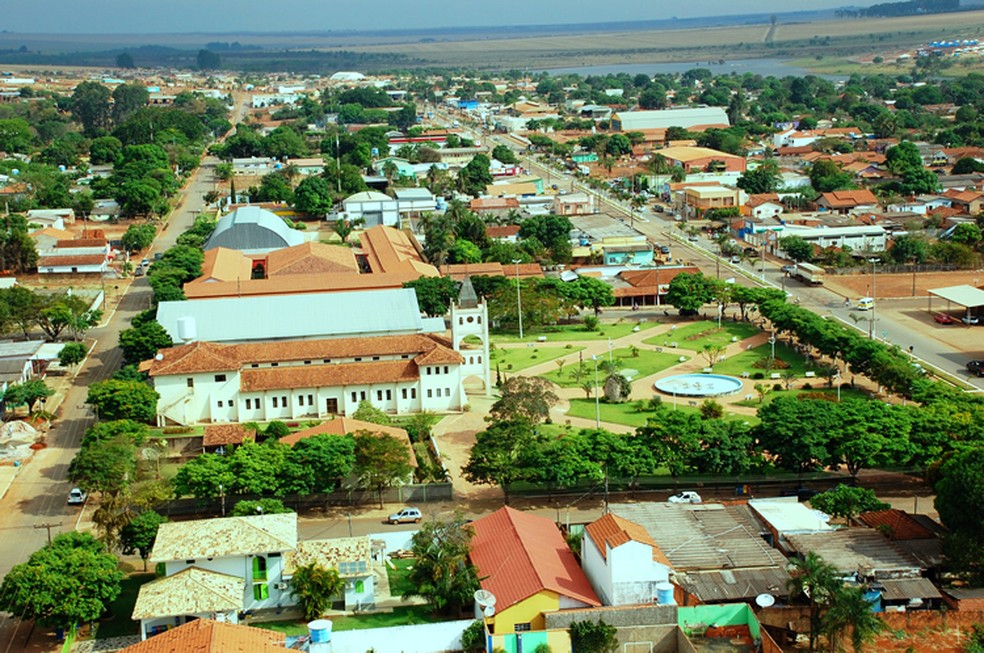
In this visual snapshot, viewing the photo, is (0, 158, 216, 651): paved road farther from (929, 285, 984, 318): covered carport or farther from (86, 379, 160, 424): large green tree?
(929, 285, 984, 318): covered carport

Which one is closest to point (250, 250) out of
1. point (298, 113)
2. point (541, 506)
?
point (541, 506)

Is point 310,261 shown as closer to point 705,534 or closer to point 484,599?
point 705,534

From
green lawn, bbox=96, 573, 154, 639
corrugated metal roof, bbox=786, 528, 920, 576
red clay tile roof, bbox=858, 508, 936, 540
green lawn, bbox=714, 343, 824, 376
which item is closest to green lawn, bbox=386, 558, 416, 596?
green lawn, bbox=96, 573, 154, 639

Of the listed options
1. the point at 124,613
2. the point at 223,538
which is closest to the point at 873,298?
the point at 223,538

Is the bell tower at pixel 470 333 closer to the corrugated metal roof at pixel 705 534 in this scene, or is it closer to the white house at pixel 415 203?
the corrugated metal roof at pixel 705 534

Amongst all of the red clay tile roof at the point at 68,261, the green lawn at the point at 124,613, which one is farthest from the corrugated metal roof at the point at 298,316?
the red clay tile roof at the point at 68,261

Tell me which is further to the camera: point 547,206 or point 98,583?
point 547,206

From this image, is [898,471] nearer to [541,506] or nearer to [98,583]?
[541,506]
